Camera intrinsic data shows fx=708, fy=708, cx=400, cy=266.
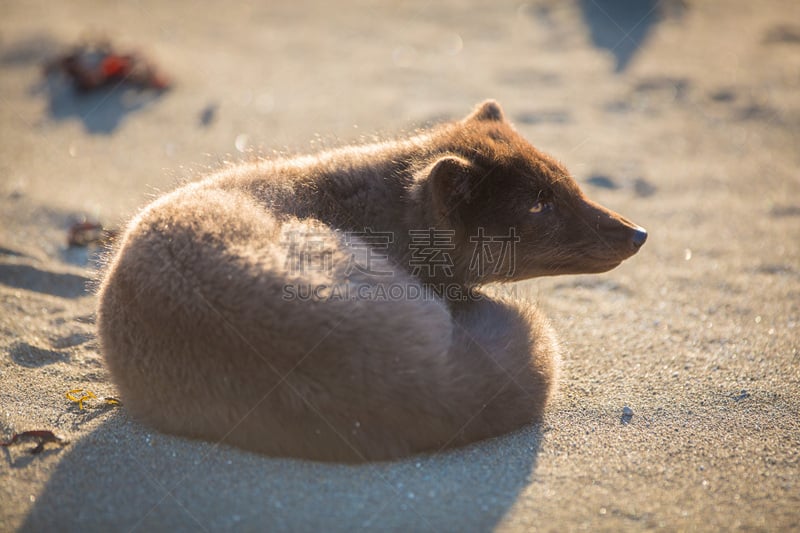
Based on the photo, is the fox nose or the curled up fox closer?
the curled up fox

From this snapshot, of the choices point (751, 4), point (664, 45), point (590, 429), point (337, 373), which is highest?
point (751, 4)

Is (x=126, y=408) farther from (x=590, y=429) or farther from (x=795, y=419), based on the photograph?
(x=795, y=419)

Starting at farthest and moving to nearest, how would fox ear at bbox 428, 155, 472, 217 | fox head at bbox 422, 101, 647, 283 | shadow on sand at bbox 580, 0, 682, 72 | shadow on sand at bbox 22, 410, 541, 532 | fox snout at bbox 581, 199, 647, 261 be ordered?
1. shadow on sand at bbox 580, 0, 682, 72
2. fox snout at bbox 581, 199, 647, 261
3. fox head at bbox 422, 101, 647, 283
4. fox ear at bbox 428, 155, 472, 217
5. shadow on sand at bbox 22, 410, 541, 532

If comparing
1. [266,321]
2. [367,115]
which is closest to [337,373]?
[266,321]

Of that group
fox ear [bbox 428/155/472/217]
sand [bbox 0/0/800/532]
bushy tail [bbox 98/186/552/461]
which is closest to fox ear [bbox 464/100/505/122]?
sand [bbox 0/0/800/532]

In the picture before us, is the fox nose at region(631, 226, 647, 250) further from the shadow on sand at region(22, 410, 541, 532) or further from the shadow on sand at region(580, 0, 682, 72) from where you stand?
the shadow on sand at region(580, 0, 682, 72)

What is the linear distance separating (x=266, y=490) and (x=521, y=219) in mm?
2153

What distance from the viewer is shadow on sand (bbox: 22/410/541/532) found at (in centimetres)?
307

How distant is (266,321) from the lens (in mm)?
3137

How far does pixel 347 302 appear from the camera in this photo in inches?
127

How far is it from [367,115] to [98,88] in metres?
3.35

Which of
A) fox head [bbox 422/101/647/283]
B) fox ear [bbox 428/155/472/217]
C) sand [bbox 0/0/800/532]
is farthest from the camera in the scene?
fox head [bbox 422/101/647/283]

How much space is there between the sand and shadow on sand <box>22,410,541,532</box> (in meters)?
0.01

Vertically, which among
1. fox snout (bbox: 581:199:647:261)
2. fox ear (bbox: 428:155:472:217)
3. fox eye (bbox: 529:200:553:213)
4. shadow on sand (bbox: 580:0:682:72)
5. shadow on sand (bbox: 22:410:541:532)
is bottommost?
shadow on sand (bbox: 22:410:541:532)
